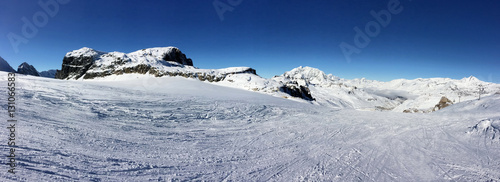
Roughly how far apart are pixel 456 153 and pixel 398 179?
148 inches

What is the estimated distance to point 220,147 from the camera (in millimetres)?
6738

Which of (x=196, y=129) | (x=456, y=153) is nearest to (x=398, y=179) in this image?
(x=456, y=153)

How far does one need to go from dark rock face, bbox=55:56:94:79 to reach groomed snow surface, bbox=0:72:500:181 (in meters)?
61.3

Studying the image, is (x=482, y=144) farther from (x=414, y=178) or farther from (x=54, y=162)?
(x=54, y=162)

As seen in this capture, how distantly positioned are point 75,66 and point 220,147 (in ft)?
250

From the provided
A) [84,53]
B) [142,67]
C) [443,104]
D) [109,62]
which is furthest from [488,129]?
[84,53]

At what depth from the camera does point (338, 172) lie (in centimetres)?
528

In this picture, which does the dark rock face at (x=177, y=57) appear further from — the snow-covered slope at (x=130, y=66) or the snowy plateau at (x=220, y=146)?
the snowy plateau at (x=220, y=146)

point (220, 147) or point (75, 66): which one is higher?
point (75, 66)

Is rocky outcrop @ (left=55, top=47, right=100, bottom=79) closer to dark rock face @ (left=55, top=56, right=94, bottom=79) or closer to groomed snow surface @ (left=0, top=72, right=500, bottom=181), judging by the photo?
dark rock face @ (left=55, top=56, right=94, bottom=79)

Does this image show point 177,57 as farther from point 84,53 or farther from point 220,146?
point 220,146

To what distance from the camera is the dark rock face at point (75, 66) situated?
5957 centimetres

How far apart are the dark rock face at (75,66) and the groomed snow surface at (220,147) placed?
201ft

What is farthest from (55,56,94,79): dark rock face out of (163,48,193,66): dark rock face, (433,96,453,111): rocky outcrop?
(433,96,453,111): rocky outcrop
